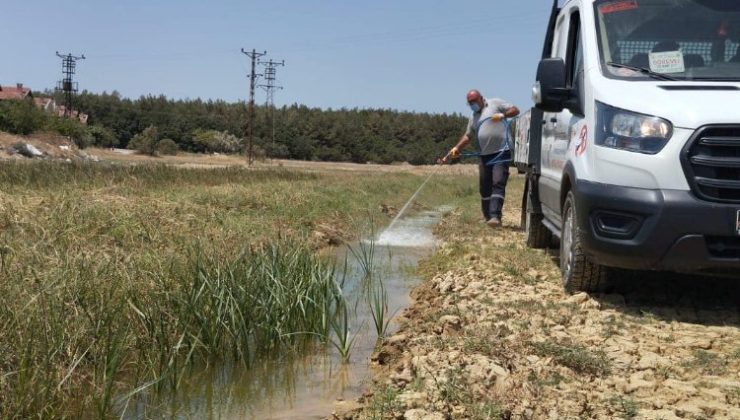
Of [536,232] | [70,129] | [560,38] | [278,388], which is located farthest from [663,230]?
[70,129]

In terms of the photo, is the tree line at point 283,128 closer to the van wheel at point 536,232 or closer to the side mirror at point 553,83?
the van wheel at point 536,232

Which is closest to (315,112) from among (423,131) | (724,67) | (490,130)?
(423,131)

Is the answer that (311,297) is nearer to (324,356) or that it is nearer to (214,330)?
(324,356)

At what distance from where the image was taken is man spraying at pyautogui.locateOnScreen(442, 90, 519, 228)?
9477 millimetres

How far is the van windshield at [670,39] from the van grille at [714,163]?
666 mm

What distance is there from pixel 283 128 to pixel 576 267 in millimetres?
72097

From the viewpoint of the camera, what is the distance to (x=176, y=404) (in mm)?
3424

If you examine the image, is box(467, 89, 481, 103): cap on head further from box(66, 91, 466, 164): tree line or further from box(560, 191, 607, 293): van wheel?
box(66, 91, 466, 164): tree line

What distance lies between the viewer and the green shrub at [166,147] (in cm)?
6675

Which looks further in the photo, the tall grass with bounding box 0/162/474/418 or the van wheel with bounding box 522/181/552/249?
the van wheel with bounding box 522/181/552/249

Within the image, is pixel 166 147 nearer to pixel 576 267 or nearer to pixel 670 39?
pixel 576 267

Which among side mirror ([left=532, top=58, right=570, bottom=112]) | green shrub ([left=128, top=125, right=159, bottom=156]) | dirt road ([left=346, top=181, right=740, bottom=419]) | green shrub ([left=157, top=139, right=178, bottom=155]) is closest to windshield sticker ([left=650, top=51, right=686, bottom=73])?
side mirror ([left=532, top=58, right=570, bottom=112])

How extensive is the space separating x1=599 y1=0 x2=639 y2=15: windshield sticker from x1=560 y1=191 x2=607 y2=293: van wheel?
1.34 m

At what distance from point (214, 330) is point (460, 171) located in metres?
36.2
